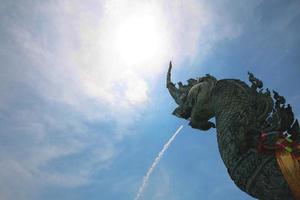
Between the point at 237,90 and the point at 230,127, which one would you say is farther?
the point at 237,90

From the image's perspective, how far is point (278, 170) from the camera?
7.79 m

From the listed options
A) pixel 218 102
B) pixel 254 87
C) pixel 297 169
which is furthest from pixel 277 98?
pixel 297 169

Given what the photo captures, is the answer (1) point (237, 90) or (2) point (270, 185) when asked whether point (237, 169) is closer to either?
(2) point (270, 185)

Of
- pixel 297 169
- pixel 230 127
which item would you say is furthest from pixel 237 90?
pixel 297 169

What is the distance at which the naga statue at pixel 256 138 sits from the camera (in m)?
7.74

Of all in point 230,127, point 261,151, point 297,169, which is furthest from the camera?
point 230,127

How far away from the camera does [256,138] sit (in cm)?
830

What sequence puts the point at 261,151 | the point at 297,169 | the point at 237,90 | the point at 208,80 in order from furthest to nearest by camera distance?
1. the point at 208,80
2. the point at 237,90
3. the point at 261,151
4. the point at 297,169

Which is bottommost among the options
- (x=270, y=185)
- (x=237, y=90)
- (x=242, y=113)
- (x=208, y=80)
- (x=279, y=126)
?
(x=270, y=185)

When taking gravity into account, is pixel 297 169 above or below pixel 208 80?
below

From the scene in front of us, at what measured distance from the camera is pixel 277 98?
30.0 feet

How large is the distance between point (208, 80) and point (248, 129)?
9.73 feet

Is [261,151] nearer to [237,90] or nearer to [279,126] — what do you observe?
[279,126]

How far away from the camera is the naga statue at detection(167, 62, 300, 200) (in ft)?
25.4
